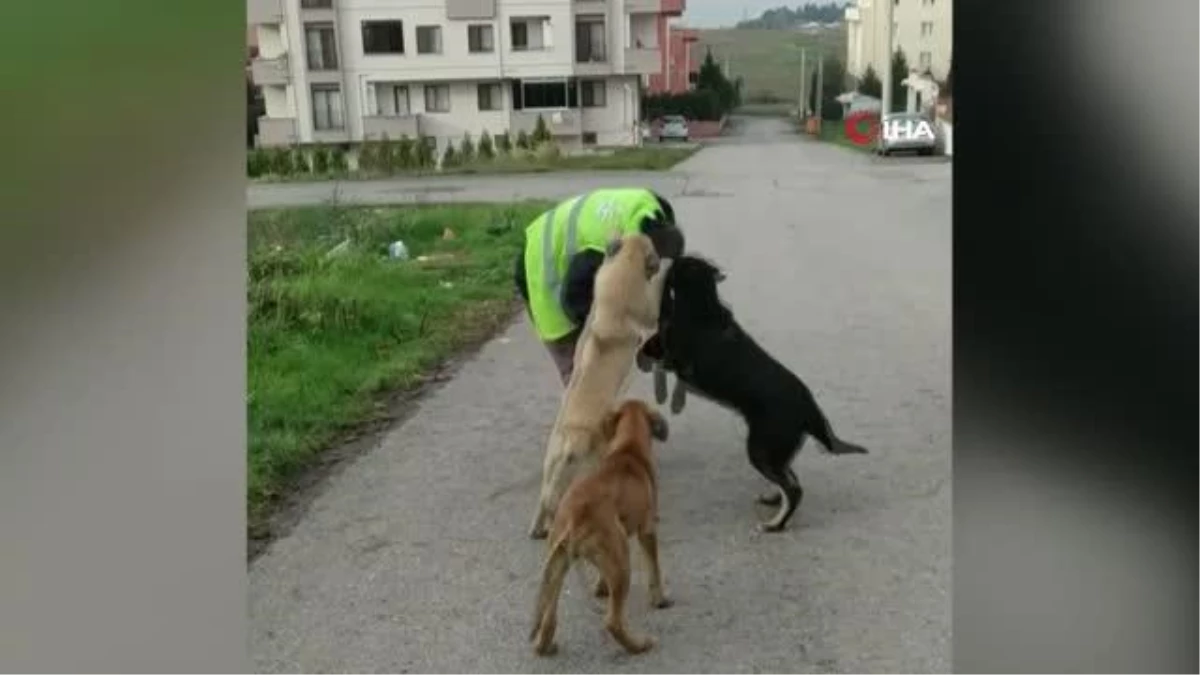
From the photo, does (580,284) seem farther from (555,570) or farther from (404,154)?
(404,154)

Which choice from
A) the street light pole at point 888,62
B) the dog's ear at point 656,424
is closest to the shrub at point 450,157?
the street light pole at point 888,62

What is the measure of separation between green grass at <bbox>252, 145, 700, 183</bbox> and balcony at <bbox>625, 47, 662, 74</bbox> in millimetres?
183

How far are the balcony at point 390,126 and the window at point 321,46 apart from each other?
0.15 m

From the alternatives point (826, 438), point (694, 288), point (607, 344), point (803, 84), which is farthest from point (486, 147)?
point (826, 438)

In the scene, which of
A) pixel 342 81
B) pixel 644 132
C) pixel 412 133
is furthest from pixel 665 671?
pixel 342 81

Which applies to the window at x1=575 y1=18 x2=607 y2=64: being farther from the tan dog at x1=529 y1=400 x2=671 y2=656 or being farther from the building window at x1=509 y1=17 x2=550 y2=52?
the tan dog at x1=529 y1=400 x2=671 y2=656

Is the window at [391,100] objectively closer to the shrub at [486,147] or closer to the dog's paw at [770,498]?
the shrub at [486,147]

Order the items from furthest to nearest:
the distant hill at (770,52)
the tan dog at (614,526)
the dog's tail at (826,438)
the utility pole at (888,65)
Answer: the dog's tail at (826,438) < the tan dog at (614,526) < the distant hill at (770,52) < the utility pole at (888,65)

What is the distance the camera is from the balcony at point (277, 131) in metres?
1.36

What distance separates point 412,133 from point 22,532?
858 millimetres

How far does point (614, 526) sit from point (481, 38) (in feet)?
3.67

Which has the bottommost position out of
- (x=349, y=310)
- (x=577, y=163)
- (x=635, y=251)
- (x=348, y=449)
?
(x=348, y=449)

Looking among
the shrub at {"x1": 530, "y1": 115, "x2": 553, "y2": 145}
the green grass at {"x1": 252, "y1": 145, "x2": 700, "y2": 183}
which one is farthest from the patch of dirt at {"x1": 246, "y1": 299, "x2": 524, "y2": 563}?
the shrub at {"x1": 530, "y1": 115, "x2": 553, "y2": 145}

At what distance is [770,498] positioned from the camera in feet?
10.5
